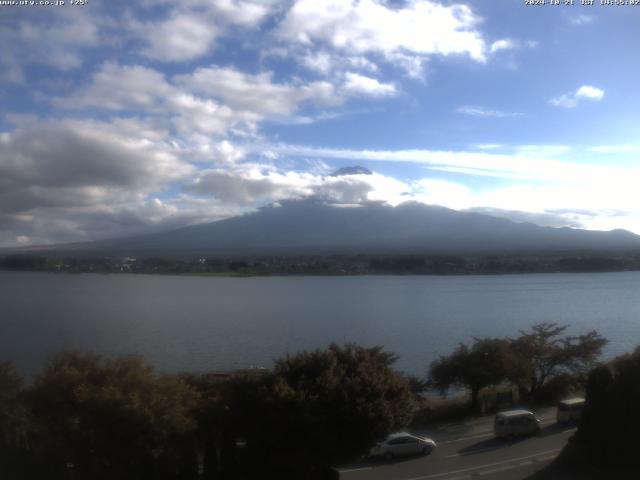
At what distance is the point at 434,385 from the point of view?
1602 cm

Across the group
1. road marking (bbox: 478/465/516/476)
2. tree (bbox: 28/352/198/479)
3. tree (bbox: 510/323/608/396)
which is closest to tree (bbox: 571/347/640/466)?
road marking (bbox: 478/465/516/476)

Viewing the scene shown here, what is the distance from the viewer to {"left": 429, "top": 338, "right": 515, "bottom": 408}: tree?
15172 mm

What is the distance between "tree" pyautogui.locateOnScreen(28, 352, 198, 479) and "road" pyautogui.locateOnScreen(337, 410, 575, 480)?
8.72 ft

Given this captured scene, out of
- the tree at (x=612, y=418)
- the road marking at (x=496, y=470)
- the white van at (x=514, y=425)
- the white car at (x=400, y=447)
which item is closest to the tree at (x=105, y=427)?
the white car at (x=400, y=447)

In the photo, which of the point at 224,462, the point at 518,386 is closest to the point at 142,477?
the point at 224,462

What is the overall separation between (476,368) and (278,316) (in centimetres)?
2368

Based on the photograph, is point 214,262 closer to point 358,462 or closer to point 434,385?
point 434,385

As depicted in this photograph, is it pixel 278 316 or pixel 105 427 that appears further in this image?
pixel 278 316

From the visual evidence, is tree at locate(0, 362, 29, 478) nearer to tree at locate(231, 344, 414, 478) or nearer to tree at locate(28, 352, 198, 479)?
tree at locate(28, 352, 198, 479)

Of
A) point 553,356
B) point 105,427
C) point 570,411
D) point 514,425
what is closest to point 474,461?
point 514,425

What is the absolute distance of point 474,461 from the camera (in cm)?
947

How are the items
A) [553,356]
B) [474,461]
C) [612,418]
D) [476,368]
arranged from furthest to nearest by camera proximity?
[553,356], [476,368], [474,461], [612,418]

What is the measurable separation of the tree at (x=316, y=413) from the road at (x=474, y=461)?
98 centimetres

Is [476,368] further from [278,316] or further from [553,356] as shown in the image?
[278,316]
